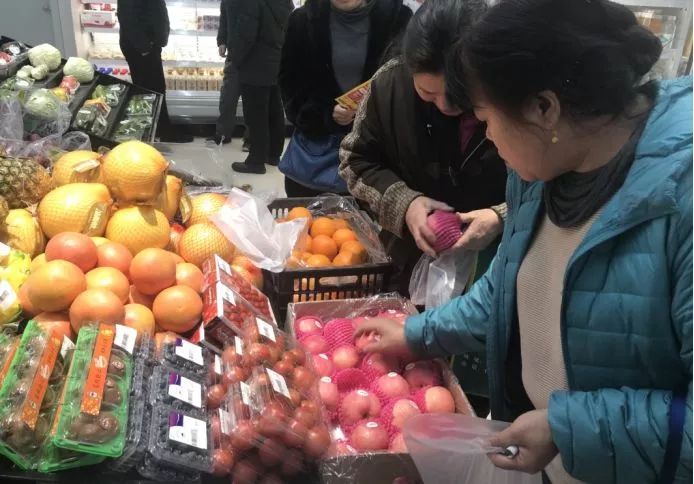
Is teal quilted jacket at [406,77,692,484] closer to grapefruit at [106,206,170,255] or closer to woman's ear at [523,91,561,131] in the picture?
woman's ear at [523,91,561,131]

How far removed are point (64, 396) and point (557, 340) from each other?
0.87 metres

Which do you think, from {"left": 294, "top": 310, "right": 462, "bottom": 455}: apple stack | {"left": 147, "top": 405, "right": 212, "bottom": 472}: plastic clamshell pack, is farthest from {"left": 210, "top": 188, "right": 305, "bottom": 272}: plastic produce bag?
{"left": 147, "top": 405, "right": 212, "bottom": 472}: plastic clamshell pack

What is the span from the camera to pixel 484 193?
71.0 inches

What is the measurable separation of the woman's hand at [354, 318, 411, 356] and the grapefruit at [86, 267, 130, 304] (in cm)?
58

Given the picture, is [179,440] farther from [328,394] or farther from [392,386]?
[392,386]

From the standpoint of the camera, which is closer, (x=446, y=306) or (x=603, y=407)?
(x=603, y=407)

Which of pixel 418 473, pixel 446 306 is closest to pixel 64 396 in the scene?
pixel 418 473

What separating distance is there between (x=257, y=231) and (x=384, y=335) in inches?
22.4

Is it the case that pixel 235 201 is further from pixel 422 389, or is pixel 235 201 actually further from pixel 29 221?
pixel 422 389

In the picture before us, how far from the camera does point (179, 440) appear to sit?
3.39ft

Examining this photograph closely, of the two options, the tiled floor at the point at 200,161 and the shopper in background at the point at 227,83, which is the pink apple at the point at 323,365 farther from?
the shopper in background at the point at 227,83

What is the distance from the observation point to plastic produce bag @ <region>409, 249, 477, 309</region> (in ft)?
5.67

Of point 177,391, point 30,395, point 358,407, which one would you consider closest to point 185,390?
point 177,391

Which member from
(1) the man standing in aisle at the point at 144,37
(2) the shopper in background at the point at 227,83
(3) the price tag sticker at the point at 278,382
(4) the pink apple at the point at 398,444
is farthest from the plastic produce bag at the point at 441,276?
(1) the man standing in aisle at the point at 144,37
